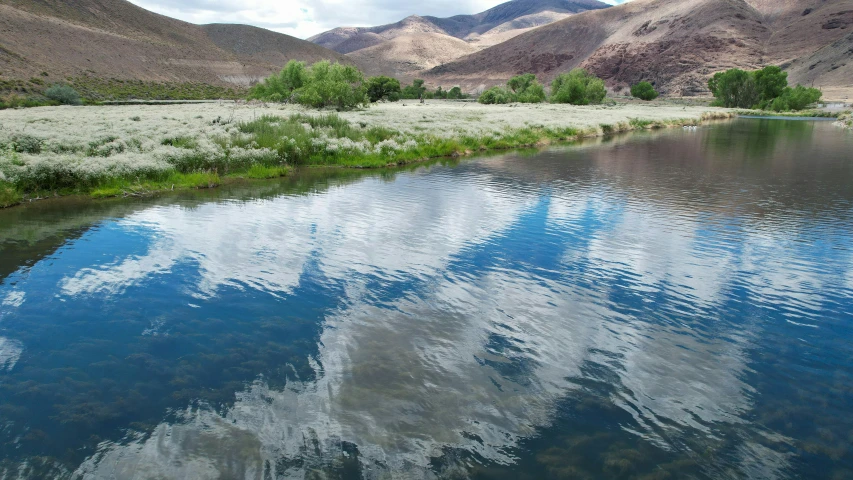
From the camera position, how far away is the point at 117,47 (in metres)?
101

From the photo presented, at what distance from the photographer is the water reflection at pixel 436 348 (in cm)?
521

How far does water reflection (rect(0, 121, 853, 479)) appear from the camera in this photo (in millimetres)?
5215

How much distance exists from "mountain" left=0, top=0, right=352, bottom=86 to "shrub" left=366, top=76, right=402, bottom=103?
39.2 metres

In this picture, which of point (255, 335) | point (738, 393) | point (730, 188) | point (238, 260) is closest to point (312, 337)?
point (255, 335)

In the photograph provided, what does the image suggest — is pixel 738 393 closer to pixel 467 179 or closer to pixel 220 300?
pixel 220 300

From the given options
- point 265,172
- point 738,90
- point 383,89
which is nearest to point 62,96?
point 265,172

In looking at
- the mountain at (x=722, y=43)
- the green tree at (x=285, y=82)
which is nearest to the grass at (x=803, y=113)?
the mountain at (x=722, y=43)

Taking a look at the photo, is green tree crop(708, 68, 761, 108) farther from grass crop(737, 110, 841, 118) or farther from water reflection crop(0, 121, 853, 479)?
water reflection crop(0, 121, 853, 479)

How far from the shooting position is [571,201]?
16.9 meters

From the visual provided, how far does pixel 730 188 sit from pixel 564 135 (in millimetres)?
21375

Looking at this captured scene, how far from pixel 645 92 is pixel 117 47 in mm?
131736

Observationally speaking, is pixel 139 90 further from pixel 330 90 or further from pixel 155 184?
pixel 155 184

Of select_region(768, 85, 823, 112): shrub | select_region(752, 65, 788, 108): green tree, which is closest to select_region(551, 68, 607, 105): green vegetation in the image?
select_region(768, 85, 823, 112): shrub

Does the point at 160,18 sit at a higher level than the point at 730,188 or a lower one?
higher
